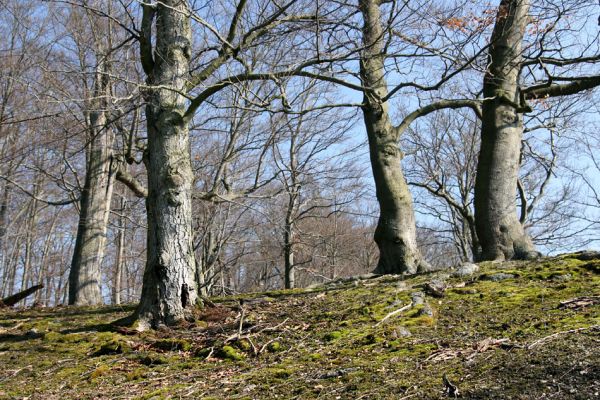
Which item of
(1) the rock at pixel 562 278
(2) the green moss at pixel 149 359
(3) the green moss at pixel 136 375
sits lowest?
(3) the green moss at pixel 136 375

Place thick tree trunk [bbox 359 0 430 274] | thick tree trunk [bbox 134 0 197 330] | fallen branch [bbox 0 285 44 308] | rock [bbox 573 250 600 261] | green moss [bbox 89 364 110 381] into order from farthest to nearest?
fallen branch [bbox 0 285 44 308], thick tree trunk [bbox 359 0 430 274], rock [bbox 573 250 600 261], thick tree trunk [bbox 134 0 197 330], green moss [bbox 89 364 110 381]

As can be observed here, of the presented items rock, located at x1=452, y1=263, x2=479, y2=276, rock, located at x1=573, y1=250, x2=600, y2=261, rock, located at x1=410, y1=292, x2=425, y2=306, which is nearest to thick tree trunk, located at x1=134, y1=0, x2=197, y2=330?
rock, located at x1=410, y1=292, x2=425, y2=306

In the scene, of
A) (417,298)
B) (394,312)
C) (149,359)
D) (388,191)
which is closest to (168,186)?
(149,359)

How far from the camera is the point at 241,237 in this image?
18.2 m

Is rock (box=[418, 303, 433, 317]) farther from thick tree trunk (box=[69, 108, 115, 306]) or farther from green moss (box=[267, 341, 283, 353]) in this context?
thick tree trunk (box=[69, 108, 115, 306])

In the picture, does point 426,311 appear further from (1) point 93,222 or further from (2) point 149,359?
(1) point 93,222

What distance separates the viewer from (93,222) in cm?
1080

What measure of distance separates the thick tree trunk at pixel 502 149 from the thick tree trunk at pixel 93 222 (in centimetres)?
675

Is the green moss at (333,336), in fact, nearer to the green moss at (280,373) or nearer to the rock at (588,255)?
the green moss at (280,373)

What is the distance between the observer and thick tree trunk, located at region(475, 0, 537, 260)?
7.27 metres

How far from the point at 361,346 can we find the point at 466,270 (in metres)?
2.51

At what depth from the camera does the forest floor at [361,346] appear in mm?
Result: 3201

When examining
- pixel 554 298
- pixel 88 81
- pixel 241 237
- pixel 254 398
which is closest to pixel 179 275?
pixel 254 398

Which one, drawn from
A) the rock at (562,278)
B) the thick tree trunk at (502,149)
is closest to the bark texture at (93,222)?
the thick tree trunk at (502,149)
